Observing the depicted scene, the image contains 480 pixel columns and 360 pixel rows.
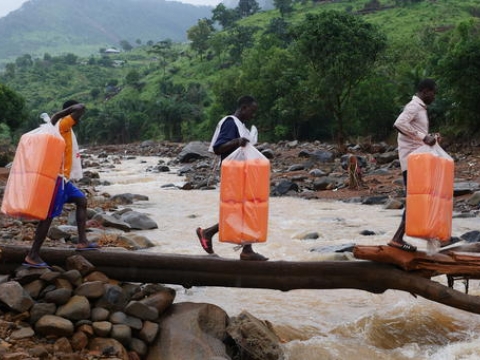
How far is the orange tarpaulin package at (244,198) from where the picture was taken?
16.9 ft

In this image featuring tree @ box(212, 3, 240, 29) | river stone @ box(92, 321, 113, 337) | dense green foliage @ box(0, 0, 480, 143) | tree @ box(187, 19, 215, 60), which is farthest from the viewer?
tree @ box(212, 3, 240, 29)

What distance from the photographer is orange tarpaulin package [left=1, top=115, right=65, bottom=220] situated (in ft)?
16.3

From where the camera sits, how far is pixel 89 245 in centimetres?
580

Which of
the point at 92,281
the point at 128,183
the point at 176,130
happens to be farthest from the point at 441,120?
the point at 176,130

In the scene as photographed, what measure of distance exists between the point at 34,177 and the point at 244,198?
189cm

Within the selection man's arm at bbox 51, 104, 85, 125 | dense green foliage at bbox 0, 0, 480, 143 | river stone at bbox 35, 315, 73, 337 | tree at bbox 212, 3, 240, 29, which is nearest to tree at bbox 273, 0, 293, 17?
dense green foliage at bbox 0, 0, 480, 143

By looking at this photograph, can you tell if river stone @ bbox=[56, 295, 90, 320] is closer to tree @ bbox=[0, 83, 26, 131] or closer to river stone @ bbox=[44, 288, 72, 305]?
river stone @ bbox=[44, 288, 72, 305]

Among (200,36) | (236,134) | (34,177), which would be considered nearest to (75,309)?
(34,177)

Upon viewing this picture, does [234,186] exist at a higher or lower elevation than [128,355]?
higher

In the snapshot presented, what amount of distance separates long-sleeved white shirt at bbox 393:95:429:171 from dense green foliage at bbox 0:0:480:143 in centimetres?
1878

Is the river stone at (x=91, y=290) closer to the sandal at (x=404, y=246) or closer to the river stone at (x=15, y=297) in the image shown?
the river stone at (x=15, y=297)

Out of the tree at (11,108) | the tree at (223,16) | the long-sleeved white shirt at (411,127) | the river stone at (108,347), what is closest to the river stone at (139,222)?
the river stone at (108,347)

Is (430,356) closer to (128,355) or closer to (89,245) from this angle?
(128,355)

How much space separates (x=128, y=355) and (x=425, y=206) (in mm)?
2866
